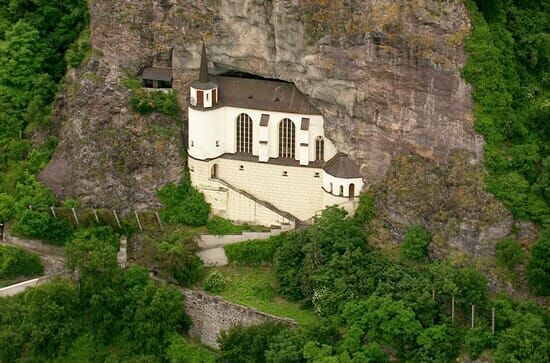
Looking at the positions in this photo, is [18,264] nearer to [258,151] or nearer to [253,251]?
[253,251]

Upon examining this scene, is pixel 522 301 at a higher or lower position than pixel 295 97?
lower

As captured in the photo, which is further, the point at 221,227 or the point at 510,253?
the point at 221,227

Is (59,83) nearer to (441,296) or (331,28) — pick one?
(331,28)

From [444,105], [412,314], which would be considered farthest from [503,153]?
[412,314]

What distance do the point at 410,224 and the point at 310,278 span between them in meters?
6.24

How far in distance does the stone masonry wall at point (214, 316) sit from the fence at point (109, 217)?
6030 mm

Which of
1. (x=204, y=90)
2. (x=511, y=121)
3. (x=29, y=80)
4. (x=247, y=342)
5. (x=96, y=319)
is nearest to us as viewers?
(x=247, y=342)

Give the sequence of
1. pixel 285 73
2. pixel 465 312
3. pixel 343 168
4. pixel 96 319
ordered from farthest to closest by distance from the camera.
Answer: pixel 285 73
pixel 343 168
pixel 96 319
pixel 465 312

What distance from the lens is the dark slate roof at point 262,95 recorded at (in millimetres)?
93000

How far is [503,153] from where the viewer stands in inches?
3418

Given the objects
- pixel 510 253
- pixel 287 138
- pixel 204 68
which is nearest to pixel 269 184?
pixel 287 138

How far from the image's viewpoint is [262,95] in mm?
93750

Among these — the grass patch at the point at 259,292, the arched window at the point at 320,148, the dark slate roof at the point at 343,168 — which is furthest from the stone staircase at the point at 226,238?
the dark slate roof at the point at 343,168

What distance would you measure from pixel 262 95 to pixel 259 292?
459 inches
